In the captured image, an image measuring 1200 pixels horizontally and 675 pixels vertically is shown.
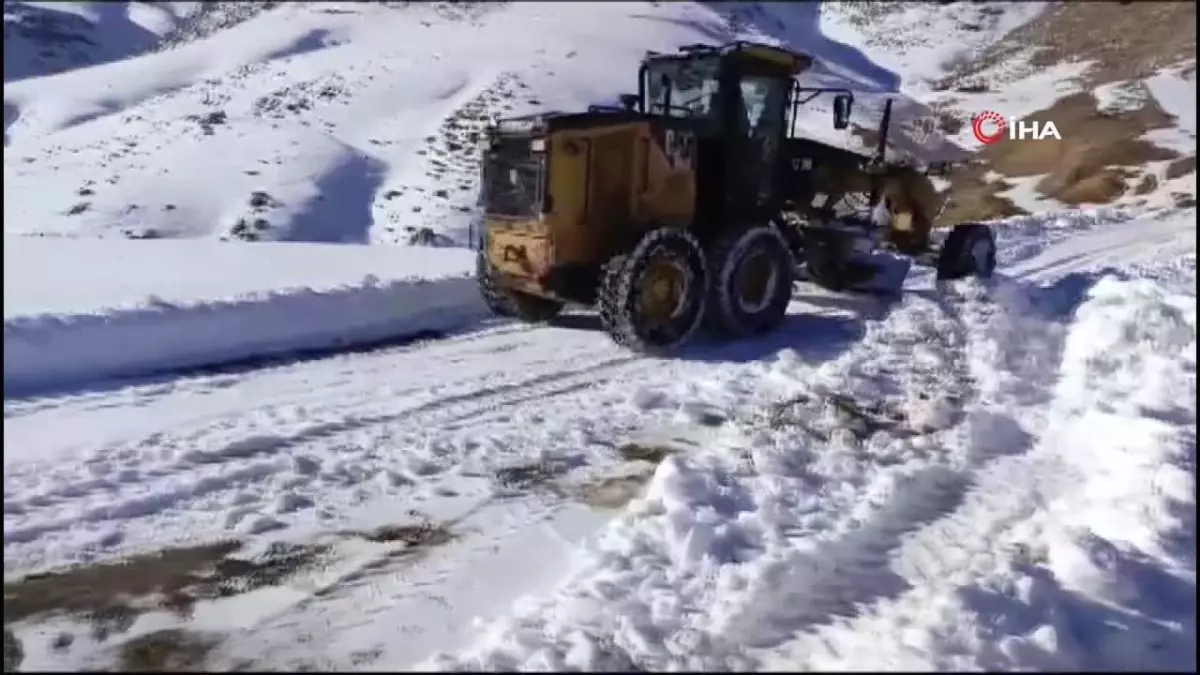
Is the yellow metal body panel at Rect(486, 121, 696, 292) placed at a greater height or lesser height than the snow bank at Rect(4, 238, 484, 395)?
greater

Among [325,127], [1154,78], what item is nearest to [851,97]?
[325,127]

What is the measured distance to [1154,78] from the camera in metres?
36.3

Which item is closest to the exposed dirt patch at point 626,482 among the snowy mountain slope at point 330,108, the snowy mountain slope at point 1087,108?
the snowy mountain slope at point 330,108

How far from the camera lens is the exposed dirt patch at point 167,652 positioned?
3.44 m

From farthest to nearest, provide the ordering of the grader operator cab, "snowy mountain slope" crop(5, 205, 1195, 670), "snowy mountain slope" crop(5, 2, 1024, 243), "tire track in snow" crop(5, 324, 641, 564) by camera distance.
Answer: "snowy mountain slope" crop(5, 2, 1024, 243)
the grader operator cab
"tire track in snow" crop(5, 324, 641, 564)
"snowy mountain slope" crop(5, 205, 1195, 670)

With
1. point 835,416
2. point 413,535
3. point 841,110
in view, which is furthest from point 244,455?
point 841,110

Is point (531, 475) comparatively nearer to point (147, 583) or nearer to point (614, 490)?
point (614, 490)

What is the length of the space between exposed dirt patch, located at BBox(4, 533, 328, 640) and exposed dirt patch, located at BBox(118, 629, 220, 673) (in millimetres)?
157

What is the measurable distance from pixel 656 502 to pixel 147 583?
2121mm

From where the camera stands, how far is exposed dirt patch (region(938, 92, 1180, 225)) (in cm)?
2334

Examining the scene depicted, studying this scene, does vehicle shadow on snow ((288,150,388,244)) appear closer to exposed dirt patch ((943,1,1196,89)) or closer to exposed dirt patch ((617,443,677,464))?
exposed dirt patch ((617,443,677,464))

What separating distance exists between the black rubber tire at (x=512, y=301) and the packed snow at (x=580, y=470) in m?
0.20

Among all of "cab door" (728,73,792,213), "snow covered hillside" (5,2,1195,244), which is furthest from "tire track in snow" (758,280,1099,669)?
"snow covered hillside" (5,2,1195,244)

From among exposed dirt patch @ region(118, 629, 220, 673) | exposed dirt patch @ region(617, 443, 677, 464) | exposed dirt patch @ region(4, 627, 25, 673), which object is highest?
exposed dirt patch @ region(617, 443, 677, 464)
